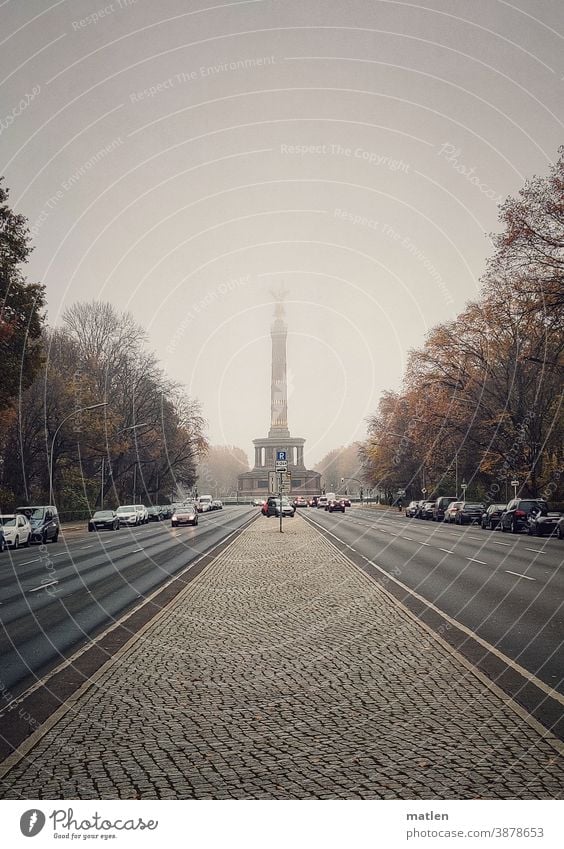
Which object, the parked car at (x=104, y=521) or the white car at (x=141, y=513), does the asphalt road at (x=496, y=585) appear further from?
the white car at (x=141, y=513)

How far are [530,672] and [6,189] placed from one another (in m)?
31.8

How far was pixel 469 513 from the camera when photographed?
57.1 meters

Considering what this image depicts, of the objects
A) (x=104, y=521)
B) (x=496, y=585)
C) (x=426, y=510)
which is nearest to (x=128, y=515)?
(x=104, y=521)

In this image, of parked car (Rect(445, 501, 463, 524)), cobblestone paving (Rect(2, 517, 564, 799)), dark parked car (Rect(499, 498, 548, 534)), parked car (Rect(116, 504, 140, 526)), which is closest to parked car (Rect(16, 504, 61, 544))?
parked car (Rect(116, 504, 140, 526))

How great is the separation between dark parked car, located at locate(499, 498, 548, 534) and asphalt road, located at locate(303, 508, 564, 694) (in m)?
9.41

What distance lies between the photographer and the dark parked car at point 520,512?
44125 mm

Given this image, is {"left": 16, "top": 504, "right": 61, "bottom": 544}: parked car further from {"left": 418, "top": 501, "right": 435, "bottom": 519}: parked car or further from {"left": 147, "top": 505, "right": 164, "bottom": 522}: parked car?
{"left": 418, "top": 501, "right": 435, "bottom": 519}: parked car

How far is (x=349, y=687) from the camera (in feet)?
26.9

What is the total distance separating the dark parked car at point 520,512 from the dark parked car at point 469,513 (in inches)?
390

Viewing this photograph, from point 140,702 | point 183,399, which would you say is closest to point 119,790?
point 140,702

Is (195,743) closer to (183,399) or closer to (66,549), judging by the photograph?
(66,549)

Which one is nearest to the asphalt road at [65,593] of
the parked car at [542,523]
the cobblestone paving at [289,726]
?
the cobblestone paving at [289,726]

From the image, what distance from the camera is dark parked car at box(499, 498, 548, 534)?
44.1m

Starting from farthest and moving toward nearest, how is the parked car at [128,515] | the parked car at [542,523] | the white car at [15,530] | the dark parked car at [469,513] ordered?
the parked car at [128,515], the dark parked car at [469,513], the parked car at [542,523], the white car at [15,530]
